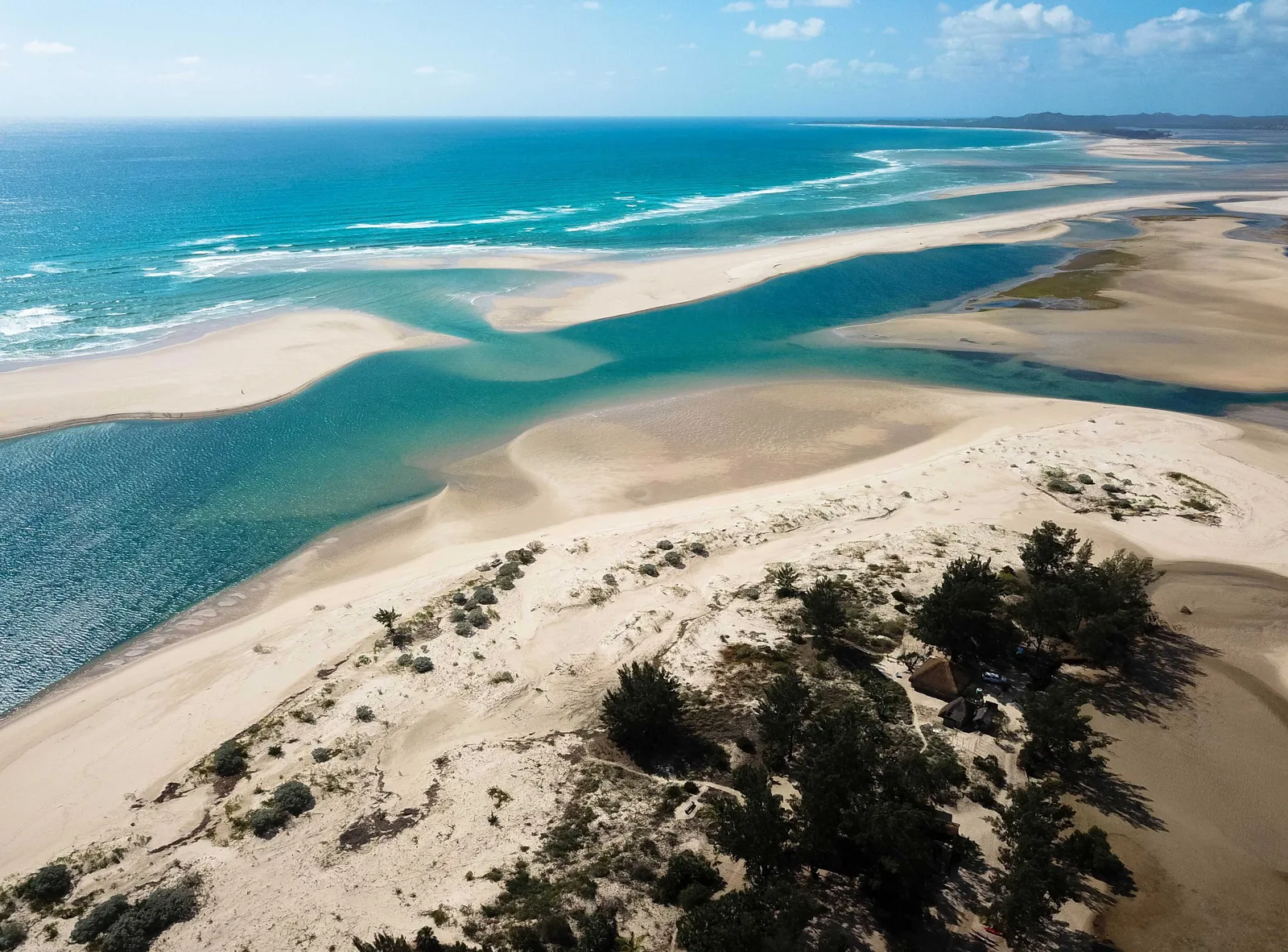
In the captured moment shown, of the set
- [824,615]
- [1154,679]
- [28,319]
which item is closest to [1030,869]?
[824,615]

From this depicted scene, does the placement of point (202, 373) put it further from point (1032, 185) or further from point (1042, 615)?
point (1032, 185)

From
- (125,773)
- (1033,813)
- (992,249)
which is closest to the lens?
(1033,813)

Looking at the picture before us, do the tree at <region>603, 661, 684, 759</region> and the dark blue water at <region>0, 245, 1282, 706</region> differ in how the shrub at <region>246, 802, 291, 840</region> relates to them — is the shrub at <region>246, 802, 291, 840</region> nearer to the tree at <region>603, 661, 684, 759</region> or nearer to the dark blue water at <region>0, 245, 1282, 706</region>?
the tree at <region>603, 661, 684, 759</region>

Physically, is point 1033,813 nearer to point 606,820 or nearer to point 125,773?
point 606,820

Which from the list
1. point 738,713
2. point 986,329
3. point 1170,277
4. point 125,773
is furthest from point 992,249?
point 125,773

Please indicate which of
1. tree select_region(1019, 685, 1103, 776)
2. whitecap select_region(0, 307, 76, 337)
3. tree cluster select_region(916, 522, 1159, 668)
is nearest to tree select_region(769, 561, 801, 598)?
tree cluster select_region(916, 522, 1159, 668)

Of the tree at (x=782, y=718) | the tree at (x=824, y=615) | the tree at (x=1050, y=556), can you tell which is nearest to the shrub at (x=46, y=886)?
the tree at (x=782, y=718)
